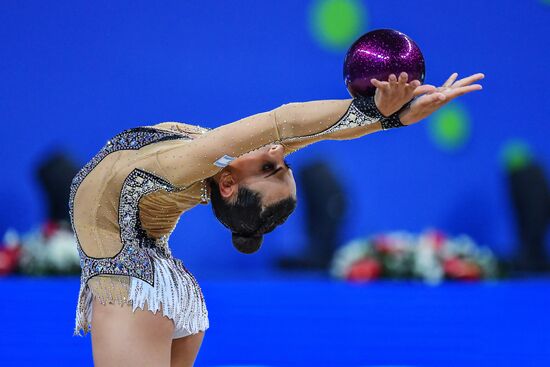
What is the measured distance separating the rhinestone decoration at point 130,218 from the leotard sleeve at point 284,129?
247 millimetres

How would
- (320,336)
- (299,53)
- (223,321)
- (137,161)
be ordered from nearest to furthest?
(137,161) → (320,336) → (223,321) → (299,53)

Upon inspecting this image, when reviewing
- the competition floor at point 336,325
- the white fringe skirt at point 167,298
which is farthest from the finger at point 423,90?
the competition floor at point 336,325

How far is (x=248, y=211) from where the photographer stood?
2672 mm

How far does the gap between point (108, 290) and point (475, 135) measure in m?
5.53

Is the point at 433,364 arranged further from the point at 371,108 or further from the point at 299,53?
the point at 299,53

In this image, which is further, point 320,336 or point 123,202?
point 320,336

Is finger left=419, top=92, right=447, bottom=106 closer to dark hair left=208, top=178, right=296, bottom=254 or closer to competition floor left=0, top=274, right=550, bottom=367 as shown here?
dark hair left=208, top=178, right=296, bottom=254

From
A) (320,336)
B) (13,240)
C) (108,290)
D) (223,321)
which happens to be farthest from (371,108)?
(13,240)

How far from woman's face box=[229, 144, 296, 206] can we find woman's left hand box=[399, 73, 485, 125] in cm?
48

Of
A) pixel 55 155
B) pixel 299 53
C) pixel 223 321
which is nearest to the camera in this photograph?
pixel 223 321

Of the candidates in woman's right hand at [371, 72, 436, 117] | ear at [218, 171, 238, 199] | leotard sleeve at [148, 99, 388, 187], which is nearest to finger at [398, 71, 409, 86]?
woman's right hand at [371, 72, 436, 117]

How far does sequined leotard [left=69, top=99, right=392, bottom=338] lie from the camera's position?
2.51 m

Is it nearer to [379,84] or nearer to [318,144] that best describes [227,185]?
[379,84]

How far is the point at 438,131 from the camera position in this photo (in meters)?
7.59
